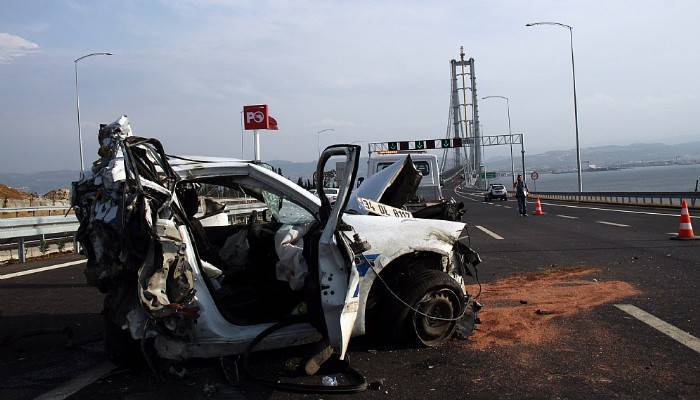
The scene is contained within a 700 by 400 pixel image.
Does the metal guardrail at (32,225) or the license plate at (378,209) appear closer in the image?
the license plate at (378,209)

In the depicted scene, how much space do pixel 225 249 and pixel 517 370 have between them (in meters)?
2.58

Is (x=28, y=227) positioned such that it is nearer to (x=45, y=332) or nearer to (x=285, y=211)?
(x=45, y=332)

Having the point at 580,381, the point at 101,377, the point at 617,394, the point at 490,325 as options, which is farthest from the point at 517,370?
the point at 101,377

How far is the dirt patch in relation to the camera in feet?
16.3

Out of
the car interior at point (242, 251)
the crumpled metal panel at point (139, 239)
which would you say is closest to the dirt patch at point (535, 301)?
the car interior at point (242, 251)

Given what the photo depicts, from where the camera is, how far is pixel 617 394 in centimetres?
355

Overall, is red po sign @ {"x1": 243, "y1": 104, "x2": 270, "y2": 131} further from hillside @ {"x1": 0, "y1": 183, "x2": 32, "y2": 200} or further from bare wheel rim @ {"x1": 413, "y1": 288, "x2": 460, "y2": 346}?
bare wheel rim @ {"x1": 413, "y1": 288, "x2": 460, "y2": 346}

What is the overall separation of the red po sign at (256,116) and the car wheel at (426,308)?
33.6 meters

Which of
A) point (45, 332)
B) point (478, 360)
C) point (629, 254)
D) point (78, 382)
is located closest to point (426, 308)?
point (478, 360)

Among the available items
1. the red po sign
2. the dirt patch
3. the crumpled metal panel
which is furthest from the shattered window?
the red po sign

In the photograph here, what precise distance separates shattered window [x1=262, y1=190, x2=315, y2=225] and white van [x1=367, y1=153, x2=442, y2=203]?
27.7 ft

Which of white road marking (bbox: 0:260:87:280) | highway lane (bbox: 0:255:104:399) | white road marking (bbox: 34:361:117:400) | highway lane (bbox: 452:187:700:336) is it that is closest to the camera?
white road marking (bbox: 34:361:117:400)

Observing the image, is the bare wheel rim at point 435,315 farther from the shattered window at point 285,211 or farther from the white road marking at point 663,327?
the white road marking at point 663,327

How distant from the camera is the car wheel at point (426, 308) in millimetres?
4469
